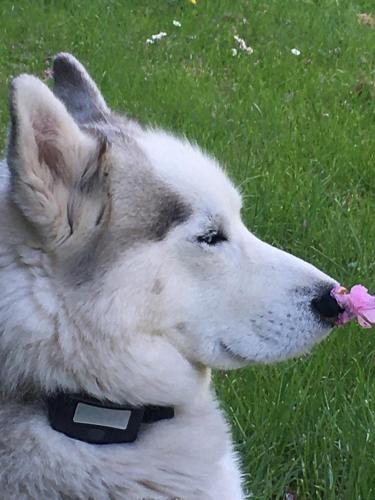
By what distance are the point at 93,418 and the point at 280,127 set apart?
3.42 m

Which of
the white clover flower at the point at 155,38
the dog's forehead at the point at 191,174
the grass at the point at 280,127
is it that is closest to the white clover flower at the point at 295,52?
the grass at the point at 280,127

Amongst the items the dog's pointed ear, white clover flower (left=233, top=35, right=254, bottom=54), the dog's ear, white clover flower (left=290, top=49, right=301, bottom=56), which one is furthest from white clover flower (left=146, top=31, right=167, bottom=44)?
the dog's ear

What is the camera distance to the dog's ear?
2.00 meters

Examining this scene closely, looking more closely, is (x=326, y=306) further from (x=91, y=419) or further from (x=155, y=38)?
(x=155, y=38)

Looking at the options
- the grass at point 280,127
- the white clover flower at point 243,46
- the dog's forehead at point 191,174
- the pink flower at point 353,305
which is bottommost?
the grass at point 280,127

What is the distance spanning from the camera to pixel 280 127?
A: 5.30m

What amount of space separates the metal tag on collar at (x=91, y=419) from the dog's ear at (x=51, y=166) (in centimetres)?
39

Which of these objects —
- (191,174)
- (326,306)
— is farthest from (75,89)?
(326,306)

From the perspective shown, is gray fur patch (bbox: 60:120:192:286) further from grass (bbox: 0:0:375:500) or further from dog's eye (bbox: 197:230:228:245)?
grass (bbox: 0:0:375:500)

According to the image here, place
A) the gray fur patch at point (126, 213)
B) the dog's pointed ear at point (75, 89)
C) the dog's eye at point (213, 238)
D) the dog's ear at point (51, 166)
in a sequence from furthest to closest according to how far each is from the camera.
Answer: the dog's pointed ear at point (75, 89)
the dog's eye at point (213, 238)
the gray fur patch at point (126, 213)
the dog's ear at point (51, 166)

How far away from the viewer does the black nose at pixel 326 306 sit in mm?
2322

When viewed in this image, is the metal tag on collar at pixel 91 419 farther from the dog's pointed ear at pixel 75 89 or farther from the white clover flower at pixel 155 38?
the white clover flower at pixel 155 38

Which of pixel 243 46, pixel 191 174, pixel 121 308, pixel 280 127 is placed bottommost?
pixel 280 127

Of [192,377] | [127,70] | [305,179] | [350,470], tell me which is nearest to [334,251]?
[305,179]
